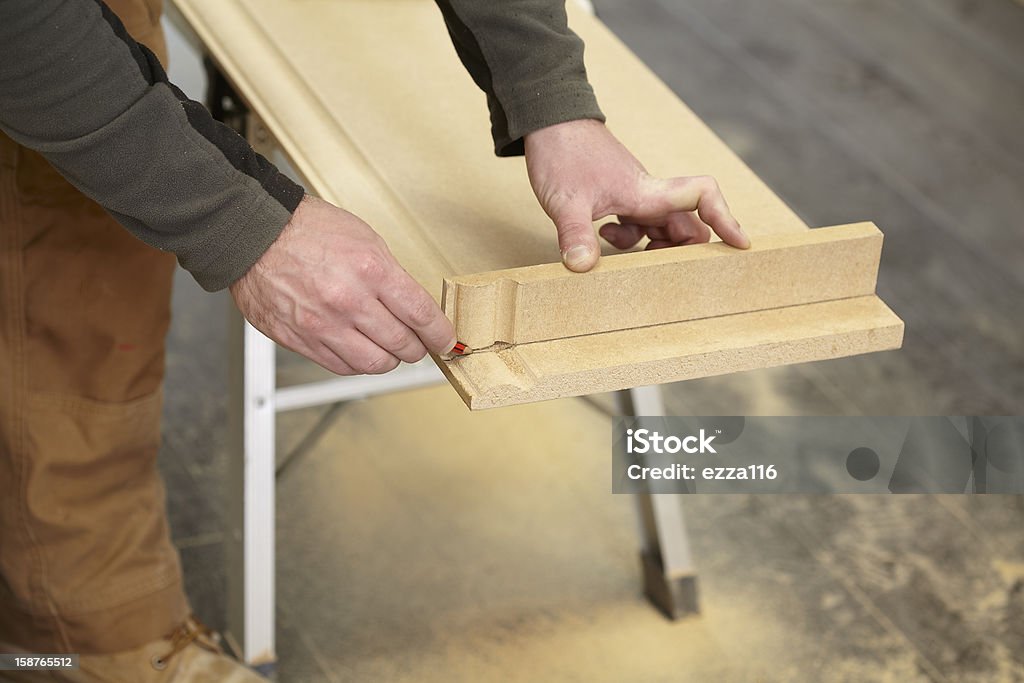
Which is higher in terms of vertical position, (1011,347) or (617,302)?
(617,302)

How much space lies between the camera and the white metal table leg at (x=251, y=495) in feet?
4.66

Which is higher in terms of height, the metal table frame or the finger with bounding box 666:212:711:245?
the finger with bounding box 666:212:711:245

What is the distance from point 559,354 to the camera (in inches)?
37.7

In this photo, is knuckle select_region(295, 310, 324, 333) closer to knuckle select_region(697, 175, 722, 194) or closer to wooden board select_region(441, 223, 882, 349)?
wooden board select_region(441, 223, 882, 349)

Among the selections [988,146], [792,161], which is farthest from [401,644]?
[988,146]

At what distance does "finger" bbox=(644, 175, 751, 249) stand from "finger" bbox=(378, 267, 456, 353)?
0.23m

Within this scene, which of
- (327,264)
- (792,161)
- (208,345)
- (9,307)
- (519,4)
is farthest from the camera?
(792,161)

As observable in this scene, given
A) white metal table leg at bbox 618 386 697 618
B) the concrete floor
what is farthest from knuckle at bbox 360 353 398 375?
white metal table leg at bbox 618 386 697 618

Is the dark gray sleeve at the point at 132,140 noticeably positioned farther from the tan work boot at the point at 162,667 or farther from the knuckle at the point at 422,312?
the tan work boot at the point at 162,667

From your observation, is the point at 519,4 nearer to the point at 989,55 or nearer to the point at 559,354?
the point at 559,354

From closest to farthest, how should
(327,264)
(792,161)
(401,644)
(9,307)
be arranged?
(327,264)
(9,307)
(401,644)
(792,161)

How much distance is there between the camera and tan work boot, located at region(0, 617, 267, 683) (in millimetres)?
1379

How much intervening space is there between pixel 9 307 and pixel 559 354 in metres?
0.61

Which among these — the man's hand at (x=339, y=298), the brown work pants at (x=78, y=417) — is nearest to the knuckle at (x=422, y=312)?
the man's hand at (x=339, y=298)
